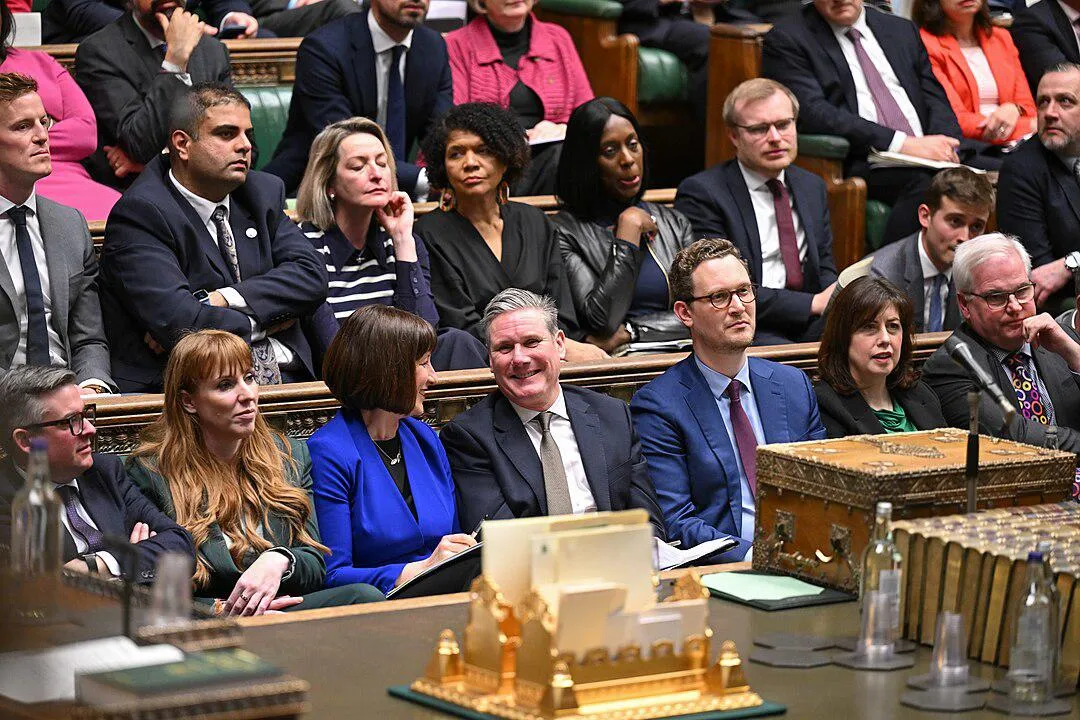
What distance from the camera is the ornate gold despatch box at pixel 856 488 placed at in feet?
10.6

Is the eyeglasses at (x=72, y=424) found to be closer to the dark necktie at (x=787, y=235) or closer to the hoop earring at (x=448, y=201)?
the hoop earring at (x=448, y=201)

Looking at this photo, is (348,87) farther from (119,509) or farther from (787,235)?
(119,509)

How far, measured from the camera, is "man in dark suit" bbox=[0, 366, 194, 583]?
351 cm

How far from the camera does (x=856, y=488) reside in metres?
3.23

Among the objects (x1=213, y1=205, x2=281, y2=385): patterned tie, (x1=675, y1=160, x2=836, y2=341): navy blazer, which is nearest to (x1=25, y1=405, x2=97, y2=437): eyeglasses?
(x1=213, y1=205, x2=281, y2=385): patterned tie

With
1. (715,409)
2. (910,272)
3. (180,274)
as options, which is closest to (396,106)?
(180,274)

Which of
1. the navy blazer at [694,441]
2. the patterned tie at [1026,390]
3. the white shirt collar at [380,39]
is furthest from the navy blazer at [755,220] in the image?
the navy blazer at [694,441]

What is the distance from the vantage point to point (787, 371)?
14.4ft

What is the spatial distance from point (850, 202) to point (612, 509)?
8.31 ft

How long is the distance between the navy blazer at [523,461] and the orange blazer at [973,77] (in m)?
3.11

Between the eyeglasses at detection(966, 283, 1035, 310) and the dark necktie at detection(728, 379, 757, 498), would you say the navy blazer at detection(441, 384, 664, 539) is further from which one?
the eyeglasses at detection(966, 283, 1035, 310)

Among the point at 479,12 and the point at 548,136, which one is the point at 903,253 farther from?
the point at 479,12

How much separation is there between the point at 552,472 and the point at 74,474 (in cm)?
106

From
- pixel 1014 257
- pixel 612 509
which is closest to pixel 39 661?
pixel 612 509
